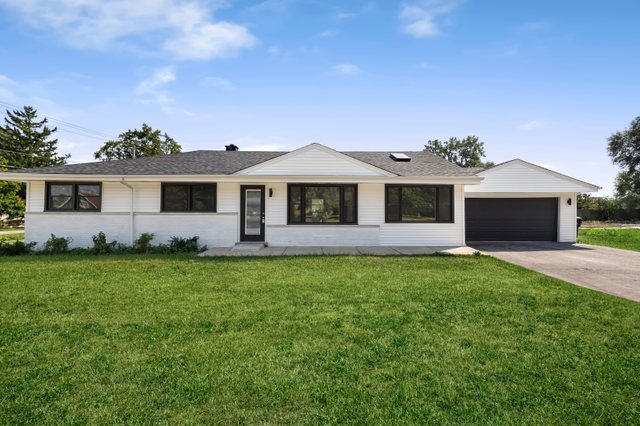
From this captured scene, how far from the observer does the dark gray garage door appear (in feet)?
50.8

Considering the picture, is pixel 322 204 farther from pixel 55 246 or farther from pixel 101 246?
pixel 55 246

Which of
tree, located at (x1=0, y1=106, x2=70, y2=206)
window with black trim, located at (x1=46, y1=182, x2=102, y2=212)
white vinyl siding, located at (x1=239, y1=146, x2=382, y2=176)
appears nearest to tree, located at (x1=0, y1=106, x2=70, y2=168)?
tree, located at (x1=0, y1=106, x2=70, y2=206)

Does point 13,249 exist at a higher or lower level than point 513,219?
lower

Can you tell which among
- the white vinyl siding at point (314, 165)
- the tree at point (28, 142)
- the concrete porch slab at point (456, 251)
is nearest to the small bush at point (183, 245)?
the white vinyl siding at point (314, 165)

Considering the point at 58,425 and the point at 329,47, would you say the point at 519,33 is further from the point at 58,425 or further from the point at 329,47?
the point at 58,425

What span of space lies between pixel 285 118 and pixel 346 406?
16.3 m

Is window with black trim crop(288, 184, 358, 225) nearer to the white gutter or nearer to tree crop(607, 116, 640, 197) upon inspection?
the white gutter

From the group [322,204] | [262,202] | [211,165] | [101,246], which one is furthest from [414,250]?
[101,246]

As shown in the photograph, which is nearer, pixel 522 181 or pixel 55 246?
pixel 55 246

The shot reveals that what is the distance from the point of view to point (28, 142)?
4456 cm

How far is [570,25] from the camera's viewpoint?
10891mm

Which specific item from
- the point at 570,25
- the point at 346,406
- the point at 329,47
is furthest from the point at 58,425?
the point at 570,25

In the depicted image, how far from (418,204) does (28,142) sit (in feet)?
180

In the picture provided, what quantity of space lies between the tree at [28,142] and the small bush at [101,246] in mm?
42231
